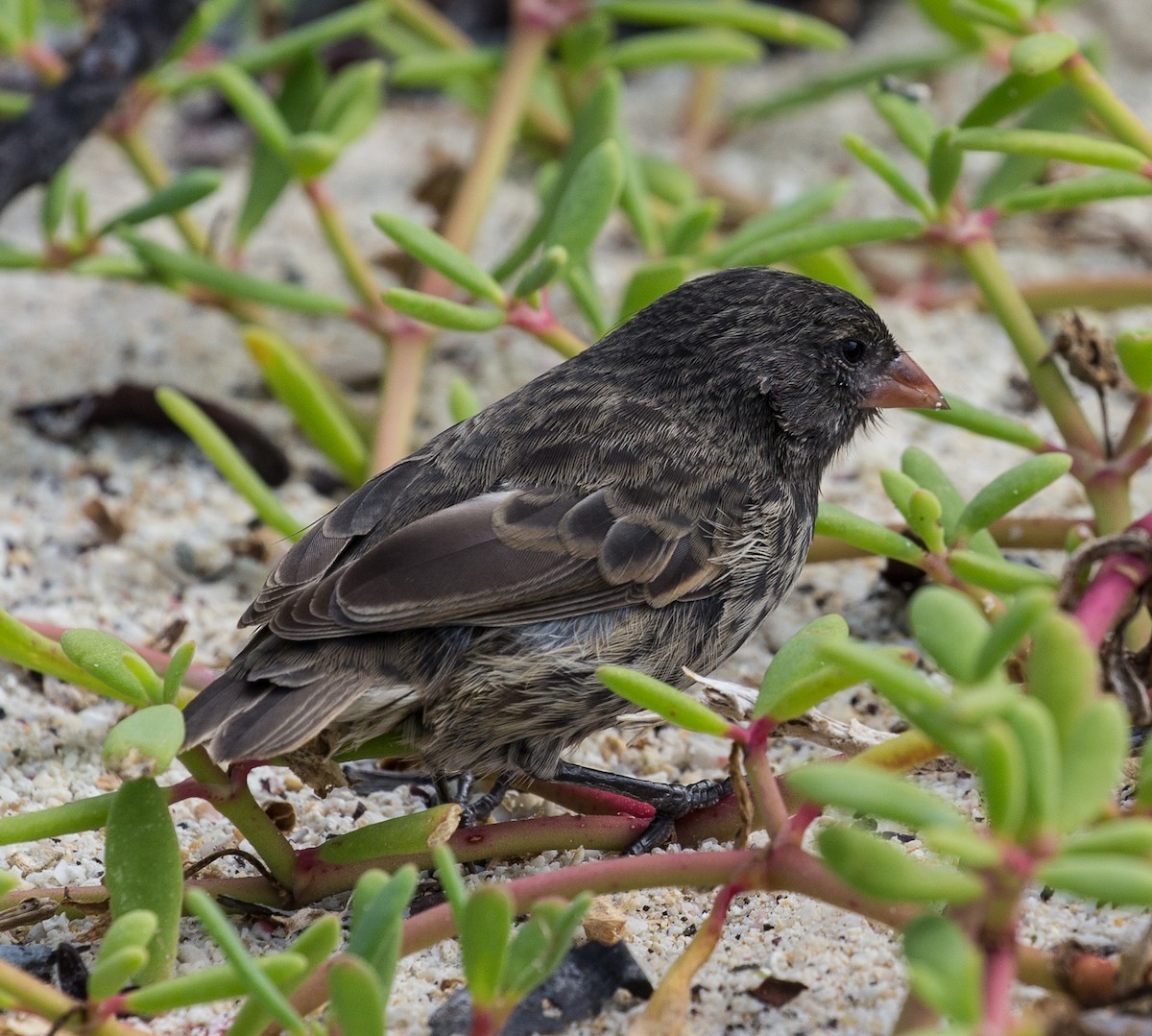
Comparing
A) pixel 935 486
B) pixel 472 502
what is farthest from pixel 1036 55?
pixel 472 502

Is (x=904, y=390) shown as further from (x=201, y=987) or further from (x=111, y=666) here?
(x=201, y=987)

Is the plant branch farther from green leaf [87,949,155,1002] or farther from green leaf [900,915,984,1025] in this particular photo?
green leaf [87,949,155,1002]

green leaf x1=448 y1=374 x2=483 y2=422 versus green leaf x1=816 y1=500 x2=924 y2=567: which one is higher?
green leaf x1=448 y1=374 x2=483 y2=422

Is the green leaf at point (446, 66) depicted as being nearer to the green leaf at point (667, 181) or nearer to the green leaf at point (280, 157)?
the green leaf at point (280, 157)

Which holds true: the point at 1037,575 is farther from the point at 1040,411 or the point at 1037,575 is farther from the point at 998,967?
the point at 1040,411

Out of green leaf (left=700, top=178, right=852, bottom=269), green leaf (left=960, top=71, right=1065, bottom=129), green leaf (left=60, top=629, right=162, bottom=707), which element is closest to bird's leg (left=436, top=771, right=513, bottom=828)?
green leaf (left=60, top=629, right=162, bottom=707)

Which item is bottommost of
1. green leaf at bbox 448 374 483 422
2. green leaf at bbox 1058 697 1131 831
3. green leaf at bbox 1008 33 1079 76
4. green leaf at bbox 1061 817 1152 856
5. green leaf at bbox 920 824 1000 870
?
green leaf at bbox 448 374 483 422

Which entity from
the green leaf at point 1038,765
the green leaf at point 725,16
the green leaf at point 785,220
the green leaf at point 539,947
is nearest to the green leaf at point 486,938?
the green leaf at point 539,947

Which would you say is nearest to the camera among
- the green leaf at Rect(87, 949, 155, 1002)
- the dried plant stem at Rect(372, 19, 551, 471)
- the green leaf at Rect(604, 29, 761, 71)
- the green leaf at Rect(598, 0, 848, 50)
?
the green leaf at Rect(87, 949, 155, 1002)
